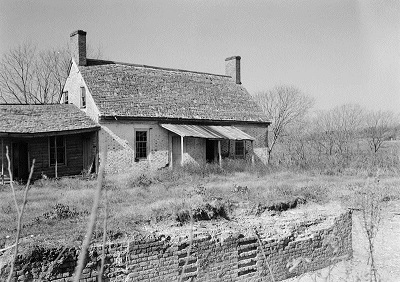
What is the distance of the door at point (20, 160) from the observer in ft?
54.1

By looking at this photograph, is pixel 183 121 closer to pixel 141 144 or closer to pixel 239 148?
pixel 141 144

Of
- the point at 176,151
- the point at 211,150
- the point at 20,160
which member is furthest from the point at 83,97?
the point at 211,150

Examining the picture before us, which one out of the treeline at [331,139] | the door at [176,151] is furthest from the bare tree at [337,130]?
the door at [176,151]

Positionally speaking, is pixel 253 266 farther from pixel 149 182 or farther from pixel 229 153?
pixel 229 153

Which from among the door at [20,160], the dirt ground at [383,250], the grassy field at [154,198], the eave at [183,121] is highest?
the eave at [183,121]

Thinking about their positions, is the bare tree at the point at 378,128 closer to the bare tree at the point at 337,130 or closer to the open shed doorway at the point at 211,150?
the bare tree at the point at 337,130

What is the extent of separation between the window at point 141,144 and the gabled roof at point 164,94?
90 cm

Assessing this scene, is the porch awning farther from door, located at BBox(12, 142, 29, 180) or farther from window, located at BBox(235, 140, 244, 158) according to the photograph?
door, located at BBox(12, 142, 29, 180)

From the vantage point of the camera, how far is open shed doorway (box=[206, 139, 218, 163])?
21.3 m

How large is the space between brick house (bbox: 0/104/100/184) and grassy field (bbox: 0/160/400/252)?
1.92 meters

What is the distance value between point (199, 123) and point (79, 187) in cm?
860

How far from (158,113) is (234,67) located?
348 inches

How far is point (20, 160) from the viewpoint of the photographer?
1666 cm

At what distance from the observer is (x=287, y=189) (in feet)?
42.8
